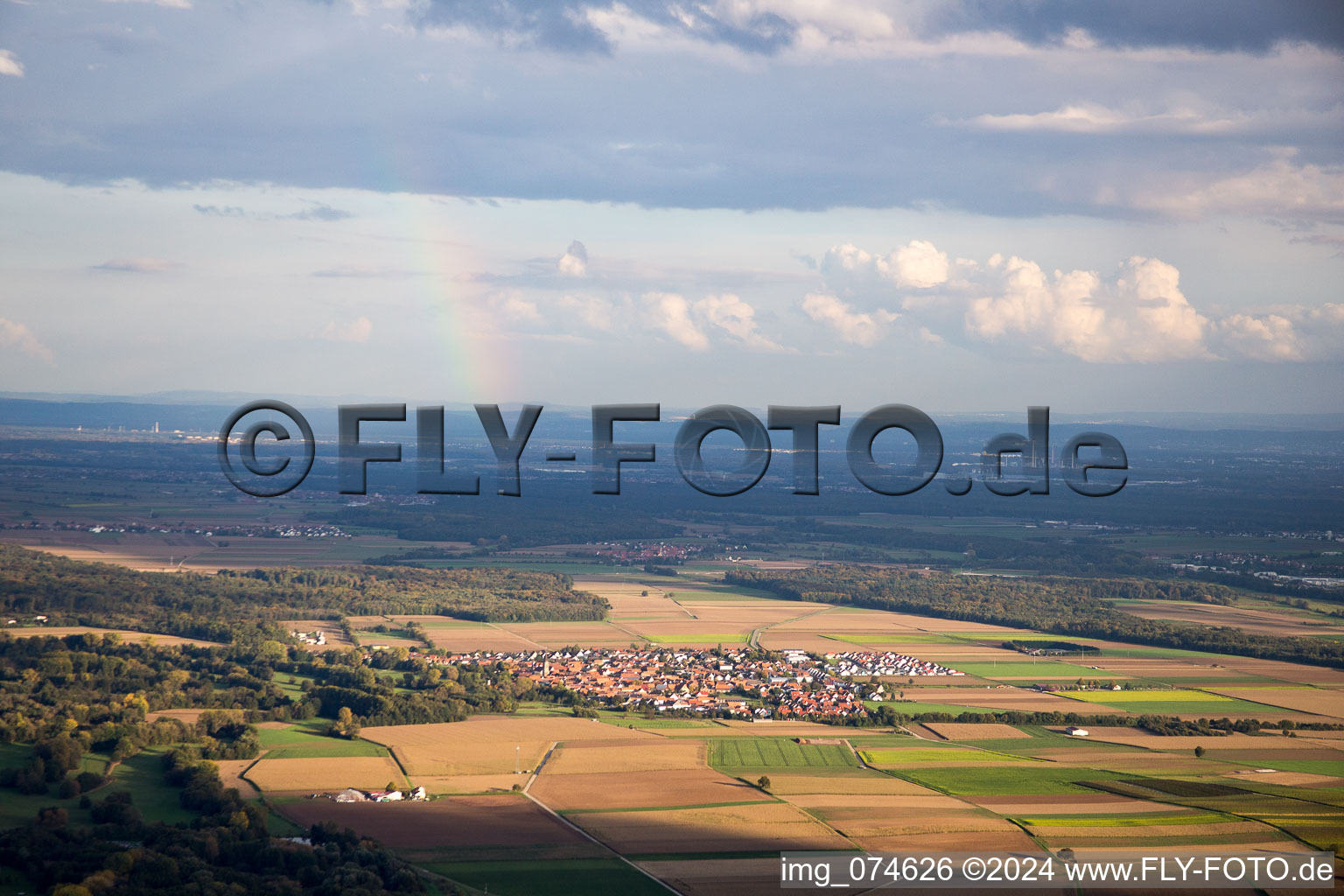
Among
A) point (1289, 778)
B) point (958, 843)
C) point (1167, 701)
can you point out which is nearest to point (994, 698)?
point (1167, 701)

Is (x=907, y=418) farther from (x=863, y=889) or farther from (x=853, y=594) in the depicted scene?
(x=863, y=889)

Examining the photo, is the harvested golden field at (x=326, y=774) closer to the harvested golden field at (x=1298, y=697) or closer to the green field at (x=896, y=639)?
the green field at (x=896, y=639)

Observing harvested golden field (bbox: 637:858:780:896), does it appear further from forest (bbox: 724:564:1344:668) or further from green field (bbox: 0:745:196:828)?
forest (bbox: 724:564:1344:668)

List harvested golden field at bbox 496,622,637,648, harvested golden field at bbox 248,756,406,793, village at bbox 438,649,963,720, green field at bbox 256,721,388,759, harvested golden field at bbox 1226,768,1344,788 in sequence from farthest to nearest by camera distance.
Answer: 1. harvested golden field at bbox 496,622,637,648
2. village at bbox 438,649,963,720
3. green field at bbox 256,721,388,759
4. harvested golden field at bbox 1226,768,1344,788
5. harvested golden field at bbox 248,756,406,793

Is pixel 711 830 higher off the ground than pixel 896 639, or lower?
higher

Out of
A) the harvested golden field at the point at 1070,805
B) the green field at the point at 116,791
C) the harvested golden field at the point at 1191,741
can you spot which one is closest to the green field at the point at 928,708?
the harvested golden field at the point at 1191,741

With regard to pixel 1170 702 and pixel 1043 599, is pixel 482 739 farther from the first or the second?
pixel 1043 599

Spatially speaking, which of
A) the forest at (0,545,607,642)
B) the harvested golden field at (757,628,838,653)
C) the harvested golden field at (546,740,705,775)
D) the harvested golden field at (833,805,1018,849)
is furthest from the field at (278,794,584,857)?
the harvested golden field at (757,628,838,653)

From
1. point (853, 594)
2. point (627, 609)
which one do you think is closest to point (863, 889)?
point (627, 609)
